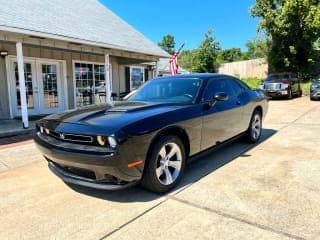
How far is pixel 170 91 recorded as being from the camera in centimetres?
430

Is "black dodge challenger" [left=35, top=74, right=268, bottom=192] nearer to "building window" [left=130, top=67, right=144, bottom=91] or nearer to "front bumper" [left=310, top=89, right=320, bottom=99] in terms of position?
"building window" [left=130, top=67, right=144, bottom=91]

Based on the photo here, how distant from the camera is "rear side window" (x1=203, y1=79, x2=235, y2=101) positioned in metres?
4.15

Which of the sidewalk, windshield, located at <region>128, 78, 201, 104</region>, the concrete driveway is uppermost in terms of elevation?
windshield, located at <region>128, 78, 201, 104</region>

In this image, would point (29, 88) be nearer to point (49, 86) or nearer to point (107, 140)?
point (49, 86)

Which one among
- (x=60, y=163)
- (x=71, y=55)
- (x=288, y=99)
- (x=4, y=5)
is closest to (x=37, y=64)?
(x=71, y=55)

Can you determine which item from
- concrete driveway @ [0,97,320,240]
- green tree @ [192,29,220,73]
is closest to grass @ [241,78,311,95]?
green tree @ [192,29,220,73]

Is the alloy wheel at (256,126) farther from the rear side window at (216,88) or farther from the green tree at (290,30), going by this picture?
the green tree at (290,30)

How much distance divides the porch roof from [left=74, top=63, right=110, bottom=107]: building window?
1926 mm

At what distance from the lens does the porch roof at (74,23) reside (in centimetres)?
759

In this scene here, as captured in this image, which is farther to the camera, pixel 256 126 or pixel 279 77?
pixel 279 77

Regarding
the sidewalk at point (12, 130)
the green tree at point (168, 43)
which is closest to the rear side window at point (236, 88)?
the sidewalk at point (12, 130)

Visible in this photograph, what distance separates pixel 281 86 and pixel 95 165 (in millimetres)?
15614

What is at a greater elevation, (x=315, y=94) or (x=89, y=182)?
(x=315, y=94)

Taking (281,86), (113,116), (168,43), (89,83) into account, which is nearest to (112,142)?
(113,116)
